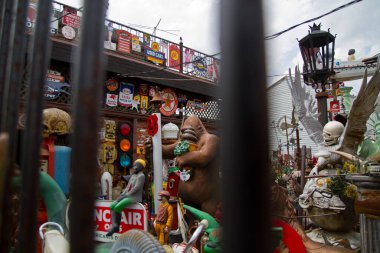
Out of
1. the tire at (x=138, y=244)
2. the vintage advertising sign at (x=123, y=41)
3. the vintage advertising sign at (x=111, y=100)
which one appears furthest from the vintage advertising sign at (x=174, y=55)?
the tire at (x=138, y=244)

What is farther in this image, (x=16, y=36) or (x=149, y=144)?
(x=149, y=144)

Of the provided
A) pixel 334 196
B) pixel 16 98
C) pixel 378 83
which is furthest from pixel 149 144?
pixel 16 98

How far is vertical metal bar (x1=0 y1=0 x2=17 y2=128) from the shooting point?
0.66 meters

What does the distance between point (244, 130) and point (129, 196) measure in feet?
10.8

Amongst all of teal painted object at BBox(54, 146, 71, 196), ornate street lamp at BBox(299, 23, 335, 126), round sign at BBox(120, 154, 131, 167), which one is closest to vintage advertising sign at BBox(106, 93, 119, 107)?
round sign at BBox(120, 154, 131, 167)

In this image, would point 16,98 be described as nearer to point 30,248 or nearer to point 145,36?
point 30,248

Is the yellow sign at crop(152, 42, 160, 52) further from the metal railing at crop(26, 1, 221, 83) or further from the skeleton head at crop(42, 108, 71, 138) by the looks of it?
the skeleton head at crop(42, 108, 71, 138)

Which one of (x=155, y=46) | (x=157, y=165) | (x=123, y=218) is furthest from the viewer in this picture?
(x=155, y=46)

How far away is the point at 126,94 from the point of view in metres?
8.67

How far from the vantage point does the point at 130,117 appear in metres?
8.61

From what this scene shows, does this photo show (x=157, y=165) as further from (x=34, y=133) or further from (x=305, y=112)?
(x=34, y=133)

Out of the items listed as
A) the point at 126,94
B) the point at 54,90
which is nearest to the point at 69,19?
the point at 54,90

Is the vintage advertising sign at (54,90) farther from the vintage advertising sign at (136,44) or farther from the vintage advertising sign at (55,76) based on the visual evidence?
the vintage advertising sign at (136,44)

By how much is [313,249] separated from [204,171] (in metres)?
1.56
